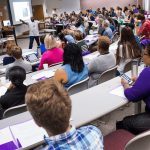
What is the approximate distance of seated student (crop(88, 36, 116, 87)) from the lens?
360cm

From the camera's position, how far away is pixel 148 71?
6.96ft

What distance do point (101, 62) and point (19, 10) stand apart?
9.90 m

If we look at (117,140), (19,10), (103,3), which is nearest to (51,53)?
(117,140)

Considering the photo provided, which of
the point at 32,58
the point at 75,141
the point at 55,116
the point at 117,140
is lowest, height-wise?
the point at 117,140

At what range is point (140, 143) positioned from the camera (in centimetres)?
157

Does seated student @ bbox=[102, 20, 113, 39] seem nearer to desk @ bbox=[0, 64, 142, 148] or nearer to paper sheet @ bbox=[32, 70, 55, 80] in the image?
paper sheet @ bbox=[32, 70, 55, 80]

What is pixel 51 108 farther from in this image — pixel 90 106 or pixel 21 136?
pixel 90 106

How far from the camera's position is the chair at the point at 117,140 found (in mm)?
1951

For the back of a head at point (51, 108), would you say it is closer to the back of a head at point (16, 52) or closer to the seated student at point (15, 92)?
the seated student at point (15, 92)

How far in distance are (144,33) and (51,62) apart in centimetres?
412

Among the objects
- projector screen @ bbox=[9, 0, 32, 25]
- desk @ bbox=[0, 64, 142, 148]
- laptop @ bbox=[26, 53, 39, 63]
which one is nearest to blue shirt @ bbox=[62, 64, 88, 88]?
desk @ bbox=[0, 64, 142, 148]

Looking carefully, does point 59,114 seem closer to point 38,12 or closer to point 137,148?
point 137,148

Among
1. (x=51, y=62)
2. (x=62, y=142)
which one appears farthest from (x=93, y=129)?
(x=51, y=62)

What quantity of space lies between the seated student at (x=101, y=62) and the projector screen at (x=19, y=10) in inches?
359
